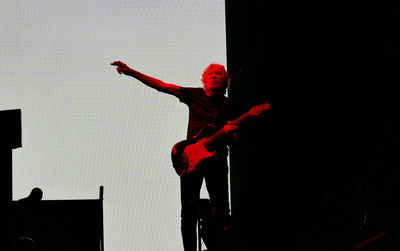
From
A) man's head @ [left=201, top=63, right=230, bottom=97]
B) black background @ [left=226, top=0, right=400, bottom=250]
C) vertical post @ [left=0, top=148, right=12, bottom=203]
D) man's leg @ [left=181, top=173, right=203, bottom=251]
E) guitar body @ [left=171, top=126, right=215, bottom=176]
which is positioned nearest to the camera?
man's leg @ [left=181, top=173, right=203, bottom=251]

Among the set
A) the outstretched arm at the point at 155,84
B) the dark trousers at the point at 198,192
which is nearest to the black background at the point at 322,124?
the dark trousers at the point at 198,192

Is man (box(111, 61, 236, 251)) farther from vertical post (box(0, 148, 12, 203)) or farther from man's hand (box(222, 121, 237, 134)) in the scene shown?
vertical post (box(0, 148, 12, 203))

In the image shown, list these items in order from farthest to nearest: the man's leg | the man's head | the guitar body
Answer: the man's head < the guitar body < the man's leg

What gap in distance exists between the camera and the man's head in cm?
495

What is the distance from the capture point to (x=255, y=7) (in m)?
5.88

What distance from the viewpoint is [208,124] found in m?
4.90

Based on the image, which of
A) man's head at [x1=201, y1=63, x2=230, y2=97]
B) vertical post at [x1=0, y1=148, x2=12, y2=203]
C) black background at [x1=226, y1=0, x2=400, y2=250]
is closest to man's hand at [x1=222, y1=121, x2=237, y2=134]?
man's head at [x1=201, y1=63, x2=230, y2=97]

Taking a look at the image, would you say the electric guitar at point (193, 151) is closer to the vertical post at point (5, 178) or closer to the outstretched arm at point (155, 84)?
the outstretched arm at point (155, 84)

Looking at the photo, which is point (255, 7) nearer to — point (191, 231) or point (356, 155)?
point (356, 155)

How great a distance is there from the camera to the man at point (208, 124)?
189 inches

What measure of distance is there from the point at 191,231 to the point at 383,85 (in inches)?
83.2

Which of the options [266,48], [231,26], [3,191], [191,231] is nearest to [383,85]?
[266,48]

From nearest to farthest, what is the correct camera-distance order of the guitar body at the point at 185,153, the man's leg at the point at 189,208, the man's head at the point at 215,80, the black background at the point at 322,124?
the man's leg at the point at 189,208 < the guitar body at the point at 185,153 < the man's head at the point at 215,80 < the black background at the point at 322,124

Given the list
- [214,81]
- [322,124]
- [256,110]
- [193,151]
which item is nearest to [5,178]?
[193,151]
